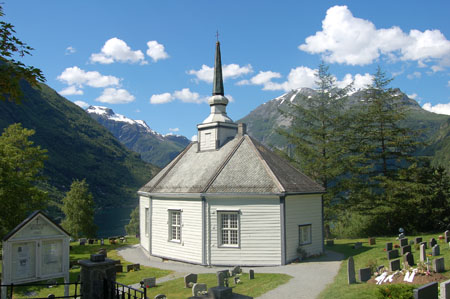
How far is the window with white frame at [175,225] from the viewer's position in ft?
72.9

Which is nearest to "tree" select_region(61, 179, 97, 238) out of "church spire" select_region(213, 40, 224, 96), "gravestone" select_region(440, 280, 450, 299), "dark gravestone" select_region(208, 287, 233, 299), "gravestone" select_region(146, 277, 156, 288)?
"church spire" select_region(213, 40, 224, 96)

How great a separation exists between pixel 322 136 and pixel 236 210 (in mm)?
17998

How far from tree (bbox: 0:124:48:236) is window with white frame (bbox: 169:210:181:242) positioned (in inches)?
348

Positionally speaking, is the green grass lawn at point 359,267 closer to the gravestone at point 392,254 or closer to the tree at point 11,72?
the gravestone at point 392,254

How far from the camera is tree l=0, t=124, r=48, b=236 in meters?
20.1

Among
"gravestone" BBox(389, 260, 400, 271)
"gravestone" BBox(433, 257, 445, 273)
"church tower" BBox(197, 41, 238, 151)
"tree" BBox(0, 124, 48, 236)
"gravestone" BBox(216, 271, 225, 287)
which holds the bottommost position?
"gravestone" BBox(216, 271, 225, 287)

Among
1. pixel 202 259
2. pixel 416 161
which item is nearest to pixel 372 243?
pixel 416 161

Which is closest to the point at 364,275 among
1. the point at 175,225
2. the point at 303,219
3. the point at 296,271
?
the point at 296,271

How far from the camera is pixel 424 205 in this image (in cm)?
2977

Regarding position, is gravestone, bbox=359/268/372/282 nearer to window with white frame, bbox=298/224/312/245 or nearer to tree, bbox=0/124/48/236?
window with white frame, bbox=298/224/312/245

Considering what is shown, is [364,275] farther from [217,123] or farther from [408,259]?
[217,123]

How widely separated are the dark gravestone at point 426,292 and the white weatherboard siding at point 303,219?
33.6 ft

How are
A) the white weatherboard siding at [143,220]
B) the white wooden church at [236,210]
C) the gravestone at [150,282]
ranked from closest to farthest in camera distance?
the gravestone at [150,282] < the white wooden church at [236,210] < the white weatherboard siding at [143,220]

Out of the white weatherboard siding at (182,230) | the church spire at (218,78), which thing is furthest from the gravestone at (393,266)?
the church spire at (218,78)
